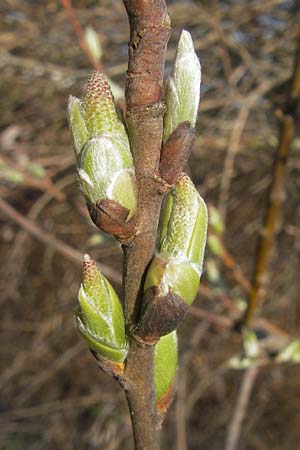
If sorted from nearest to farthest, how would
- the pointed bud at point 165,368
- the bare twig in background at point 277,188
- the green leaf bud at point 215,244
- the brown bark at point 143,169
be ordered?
the brown bark at point 143,169 < the pointed bud at point 165,368 < the bare twig in background at point 277,188 < the green leaf bud at point 215,244

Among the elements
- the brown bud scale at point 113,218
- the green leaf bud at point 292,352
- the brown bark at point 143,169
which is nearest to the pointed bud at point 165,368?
the brown bark at point 143,169

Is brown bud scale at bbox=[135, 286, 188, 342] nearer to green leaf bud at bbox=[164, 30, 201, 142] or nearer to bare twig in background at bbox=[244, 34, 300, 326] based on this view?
green leaf bud at bbox=[164, 30, 201, 142]

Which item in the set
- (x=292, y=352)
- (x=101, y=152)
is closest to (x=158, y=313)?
(x=101, y=152)

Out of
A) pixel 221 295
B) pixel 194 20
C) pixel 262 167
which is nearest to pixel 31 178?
pixel 221 295

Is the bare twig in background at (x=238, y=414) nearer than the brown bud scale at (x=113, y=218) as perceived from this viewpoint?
No

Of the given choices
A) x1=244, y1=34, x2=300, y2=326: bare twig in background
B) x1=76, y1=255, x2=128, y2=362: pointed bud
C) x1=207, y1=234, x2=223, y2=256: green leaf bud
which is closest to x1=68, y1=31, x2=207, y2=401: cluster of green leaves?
x1=76, y1=255, x2=128, y2=362: pointed bud

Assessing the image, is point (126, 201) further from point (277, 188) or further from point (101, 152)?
point (277, 188)

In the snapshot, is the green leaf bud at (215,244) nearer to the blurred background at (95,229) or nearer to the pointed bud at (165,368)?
the blurred background at (95,229)

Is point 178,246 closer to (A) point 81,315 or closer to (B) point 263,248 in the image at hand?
(A) point 81,315
